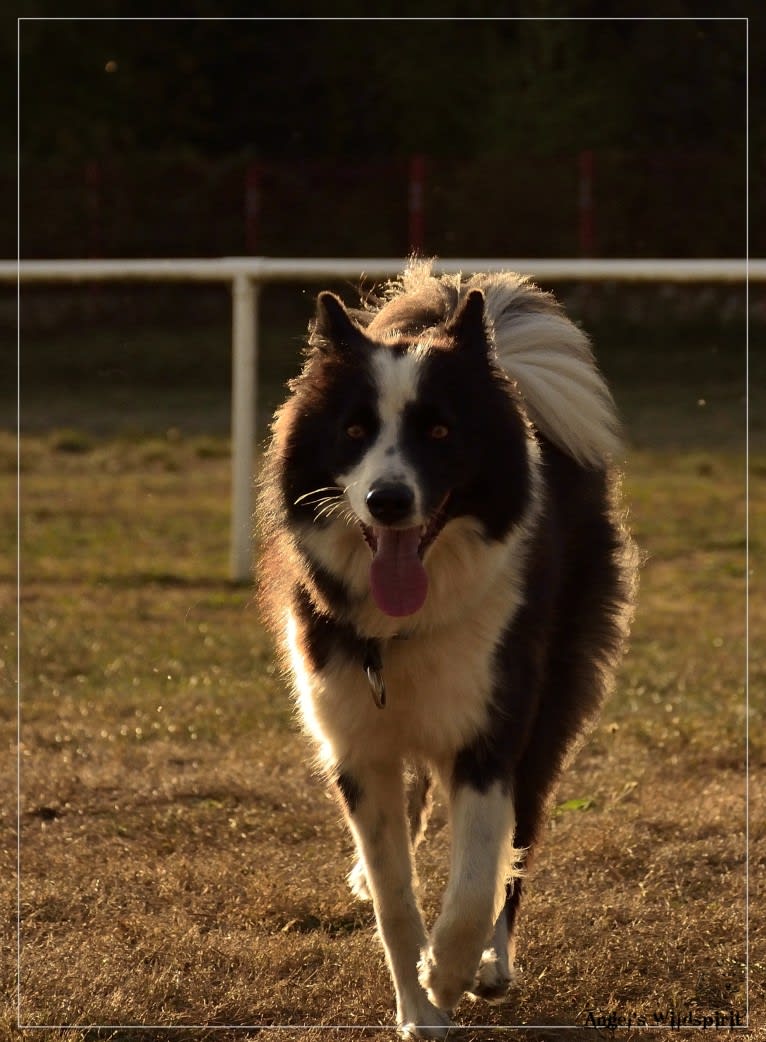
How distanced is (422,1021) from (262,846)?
1293 mm

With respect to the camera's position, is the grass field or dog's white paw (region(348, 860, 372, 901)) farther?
dog's white paw (region(348, 860, 372, 901))

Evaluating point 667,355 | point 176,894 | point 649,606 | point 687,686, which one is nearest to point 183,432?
point 667,355

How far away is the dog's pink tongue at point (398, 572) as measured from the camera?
368 centimetres

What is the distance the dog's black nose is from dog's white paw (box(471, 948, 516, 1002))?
112 centimetres

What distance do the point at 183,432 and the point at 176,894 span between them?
10042 millimetres

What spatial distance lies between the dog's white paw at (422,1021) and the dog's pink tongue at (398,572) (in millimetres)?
920

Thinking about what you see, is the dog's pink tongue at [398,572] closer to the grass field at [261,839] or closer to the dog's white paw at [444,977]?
the dog's white paw at [444,977]

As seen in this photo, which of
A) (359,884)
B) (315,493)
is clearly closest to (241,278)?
(359,884)

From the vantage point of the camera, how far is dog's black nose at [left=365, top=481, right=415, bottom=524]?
3.48 metres

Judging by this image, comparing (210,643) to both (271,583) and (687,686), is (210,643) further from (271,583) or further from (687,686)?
(271,583)
